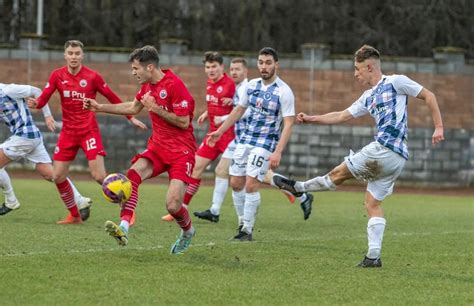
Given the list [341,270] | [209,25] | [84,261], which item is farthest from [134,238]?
[209,25]

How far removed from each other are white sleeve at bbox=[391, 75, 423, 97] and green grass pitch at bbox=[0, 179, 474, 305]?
170 centimetres

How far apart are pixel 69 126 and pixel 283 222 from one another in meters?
3.43

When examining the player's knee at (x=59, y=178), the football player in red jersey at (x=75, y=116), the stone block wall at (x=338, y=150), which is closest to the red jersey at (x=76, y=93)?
the football player in red jersey at (x=75, y=116)

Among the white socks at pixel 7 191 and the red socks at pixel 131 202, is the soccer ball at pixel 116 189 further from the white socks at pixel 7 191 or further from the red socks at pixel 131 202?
the white socks at pixel 7 191

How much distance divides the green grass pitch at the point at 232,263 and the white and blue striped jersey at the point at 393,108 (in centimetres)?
123

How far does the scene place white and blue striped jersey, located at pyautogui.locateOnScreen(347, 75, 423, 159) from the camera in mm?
10500

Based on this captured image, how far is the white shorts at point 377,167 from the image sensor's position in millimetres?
10508

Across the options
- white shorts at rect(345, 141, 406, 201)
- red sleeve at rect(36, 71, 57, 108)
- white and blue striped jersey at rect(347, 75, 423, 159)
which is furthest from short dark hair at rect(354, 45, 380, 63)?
red sleeve at rect(36, 71, 57, 108)

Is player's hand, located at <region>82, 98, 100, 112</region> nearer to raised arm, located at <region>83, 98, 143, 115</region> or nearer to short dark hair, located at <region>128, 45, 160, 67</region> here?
raised arm, located at <region>83, 98, 143, 115</region>

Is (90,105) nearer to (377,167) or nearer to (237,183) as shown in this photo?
(377,167)

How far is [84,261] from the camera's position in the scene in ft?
33.4

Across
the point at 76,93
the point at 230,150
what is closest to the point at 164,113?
the point at 76,93

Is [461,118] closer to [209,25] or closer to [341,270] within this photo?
[209,25]

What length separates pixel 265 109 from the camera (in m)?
13.0
